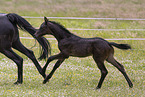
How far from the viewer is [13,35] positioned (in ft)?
23.4

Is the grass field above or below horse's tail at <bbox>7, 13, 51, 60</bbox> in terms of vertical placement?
below

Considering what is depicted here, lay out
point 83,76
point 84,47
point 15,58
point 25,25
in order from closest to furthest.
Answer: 1. point 84,47
2. point 15,58
3. point 25,25
4. point 83,76

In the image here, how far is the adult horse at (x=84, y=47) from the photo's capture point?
22.0 ft

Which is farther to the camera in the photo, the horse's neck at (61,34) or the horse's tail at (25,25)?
the horse's tail at (25,25)

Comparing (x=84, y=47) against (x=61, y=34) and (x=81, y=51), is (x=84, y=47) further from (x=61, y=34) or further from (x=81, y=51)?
(x=61, y=34)

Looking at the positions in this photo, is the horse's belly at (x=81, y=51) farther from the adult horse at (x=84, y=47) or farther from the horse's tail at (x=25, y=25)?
the horse's tail at (x=25, y=25)

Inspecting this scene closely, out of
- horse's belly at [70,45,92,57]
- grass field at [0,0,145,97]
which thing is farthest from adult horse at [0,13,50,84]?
horse's belly at [70,45,92,57]

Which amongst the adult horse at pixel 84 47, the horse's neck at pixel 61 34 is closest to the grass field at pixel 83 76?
the adult horse at pixel 84 47

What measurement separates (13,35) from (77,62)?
4.14 m

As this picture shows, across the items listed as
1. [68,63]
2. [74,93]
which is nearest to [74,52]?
[74,93]

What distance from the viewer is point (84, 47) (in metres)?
6.81

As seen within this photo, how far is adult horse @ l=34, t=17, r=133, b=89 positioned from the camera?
670cm

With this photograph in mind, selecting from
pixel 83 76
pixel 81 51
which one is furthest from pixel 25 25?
pixel 83 76

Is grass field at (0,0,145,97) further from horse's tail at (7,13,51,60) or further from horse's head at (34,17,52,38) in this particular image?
horse's head at (34,17,52,38)
